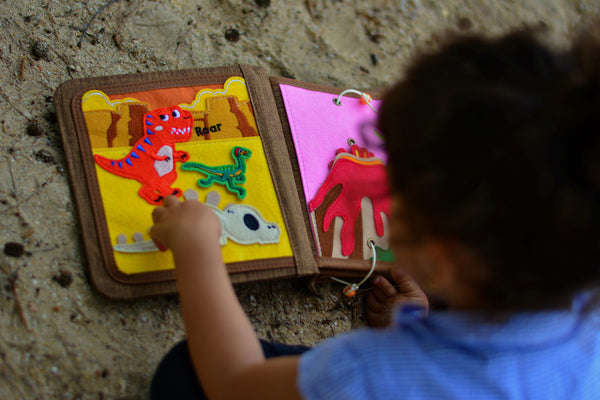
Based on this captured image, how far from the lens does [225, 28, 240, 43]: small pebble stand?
4.65 ft

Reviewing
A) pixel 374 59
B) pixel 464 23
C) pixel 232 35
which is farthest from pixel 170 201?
pixel 464 23

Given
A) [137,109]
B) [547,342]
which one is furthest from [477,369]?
[137,109]

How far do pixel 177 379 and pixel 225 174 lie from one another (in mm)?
408

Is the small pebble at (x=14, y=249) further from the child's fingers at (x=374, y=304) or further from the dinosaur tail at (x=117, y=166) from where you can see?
the child's fingers at (x=374, y=304)

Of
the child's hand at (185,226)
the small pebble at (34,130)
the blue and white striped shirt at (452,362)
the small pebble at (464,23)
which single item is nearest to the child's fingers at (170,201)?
the child's hand at (185,226)

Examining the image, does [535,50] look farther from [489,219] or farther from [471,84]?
[489,219]

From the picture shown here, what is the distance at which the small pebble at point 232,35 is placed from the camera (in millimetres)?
1417

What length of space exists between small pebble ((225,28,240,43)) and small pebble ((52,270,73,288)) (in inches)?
30.6

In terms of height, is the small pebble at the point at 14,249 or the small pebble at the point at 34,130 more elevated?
the small pebble at the point at 34,130

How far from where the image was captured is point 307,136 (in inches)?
46.1

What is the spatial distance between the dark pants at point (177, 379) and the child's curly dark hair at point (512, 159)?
17.2 inches

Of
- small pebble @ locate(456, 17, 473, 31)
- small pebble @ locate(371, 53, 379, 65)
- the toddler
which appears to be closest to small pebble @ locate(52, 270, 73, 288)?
the toddler

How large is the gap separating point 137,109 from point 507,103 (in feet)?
2.51

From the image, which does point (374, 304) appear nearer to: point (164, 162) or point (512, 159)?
point (164, 162)
